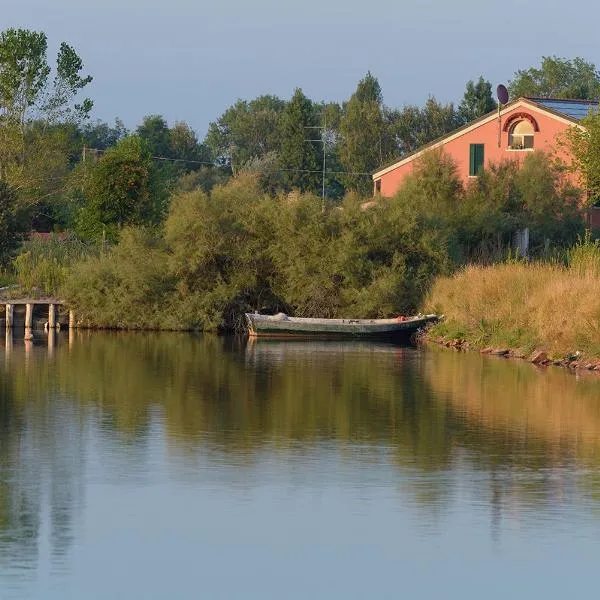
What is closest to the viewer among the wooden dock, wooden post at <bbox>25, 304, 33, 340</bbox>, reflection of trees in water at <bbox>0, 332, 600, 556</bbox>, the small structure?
reflection of trees in water at <bbox>0, 332, 600, 556</bbox>

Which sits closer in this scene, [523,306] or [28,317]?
[523,306]

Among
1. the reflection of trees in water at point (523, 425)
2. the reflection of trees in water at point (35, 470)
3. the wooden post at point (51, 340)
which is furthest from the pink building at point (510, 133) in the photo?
the reflection of trees in water at point (35, 470)

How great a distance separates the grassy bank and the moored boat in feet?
2.63

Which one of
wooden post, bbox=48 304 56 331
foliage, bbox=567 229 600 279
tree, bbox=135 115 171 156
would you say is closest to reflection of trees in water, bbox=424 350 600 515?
foliage, bbox=567 229 600 279

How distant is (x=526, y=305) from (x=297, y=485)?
1978cm

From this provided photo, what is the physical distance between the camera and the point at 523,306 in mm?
37594

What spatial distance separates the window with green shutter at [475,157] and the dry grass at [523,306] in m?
14.6

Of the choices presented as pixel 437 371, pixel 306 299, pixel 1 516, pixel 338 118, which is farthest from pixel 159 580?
pixel 338 118

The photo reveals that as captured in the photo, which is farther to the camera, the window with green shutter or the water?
the window with green shutter

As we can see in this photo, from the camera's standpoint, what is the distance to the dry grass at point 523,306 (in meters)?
34.3

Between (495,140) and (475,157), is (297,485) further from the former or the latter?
(495,140)

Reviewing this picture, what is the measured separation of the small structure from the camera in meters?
56.0

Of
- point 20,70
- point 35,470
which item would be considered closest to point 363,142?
point 20,70

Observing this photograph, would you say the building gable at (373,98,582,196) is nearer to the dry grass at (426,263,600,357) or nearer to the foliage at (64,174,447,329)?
the foliage at (64,174,447,329)
